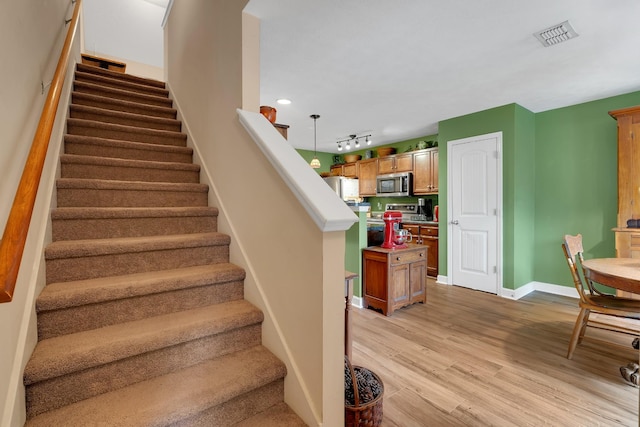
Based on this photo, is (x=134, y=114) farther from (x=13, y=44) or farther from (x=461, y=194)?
(x=461, y=194)

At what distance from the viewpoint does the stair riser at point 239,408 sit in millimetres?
1176

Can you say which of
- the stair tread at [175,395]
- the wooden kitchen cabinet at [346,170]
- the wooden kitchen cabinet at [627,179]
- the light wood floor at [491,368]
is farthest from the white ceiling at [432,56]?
the light wood floor at [491,368]

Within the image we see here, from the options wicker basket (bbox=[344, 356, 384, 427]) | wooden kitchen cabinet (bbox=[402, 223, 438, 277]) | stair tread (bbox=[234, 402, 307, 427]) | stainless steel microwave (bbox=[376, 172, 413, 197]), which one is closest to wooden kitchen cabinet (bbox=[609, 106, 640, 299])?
wooden kitchen cabinet (bbox=[402, 223, 438, 277])

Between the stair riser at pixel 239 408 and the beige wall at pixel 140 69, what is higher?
the beige wall at pixel 140 69

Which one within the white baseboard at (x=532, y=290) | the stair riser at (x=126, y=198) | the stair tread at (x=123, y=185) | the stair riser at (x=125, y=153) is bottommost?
the white baseboard at (x=532, y=290)

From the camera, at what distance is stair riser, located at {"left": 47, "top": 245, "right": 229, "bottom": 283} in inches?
59.9

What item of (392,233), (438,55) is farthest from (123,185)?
(438,55)

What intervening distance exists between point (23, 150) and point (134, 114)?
190 centimetres

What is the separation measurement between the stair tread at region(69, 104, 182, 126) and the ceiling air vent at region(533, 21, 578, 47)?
10.6ft

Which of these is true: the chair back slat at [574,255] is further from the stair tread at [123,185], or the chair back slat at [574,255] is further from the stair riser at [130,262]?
the stair tread at [123,185]

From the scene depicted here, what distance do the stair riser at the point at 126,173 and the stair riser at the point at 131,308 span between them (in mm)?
1152

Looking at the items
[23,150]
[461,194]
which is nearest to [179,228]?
[23,150]

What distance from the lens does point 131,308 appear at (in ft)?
4.89

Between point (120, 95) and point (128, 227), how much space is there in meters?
2.02
